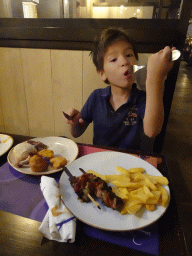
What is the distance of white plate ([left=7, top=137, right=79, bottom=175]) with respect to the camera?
77 centimetres

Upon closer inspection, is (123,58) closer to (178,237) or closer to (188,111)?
(178,237)

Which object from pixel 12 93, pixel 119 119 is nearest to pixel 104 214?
pixel 119 119

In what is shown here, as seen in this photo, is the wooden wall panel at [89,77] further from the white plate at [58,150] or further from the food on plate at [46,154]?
the food on plate at [46,154]

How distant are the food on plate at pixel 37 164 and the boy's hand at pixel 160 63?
565mm

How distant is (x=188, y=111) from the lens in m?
→ 4.18

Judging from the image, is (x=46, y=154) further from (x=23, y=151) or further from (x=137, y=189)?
(x=137, y=189)

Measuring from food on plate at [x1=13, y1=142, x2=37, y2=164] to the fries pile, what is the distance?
0.30 m

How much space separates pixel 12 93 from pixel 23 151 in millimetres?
1331

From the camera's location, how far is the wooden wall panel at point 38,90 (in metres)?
1.72

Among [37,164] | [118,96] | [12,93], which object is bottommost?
[12,93]

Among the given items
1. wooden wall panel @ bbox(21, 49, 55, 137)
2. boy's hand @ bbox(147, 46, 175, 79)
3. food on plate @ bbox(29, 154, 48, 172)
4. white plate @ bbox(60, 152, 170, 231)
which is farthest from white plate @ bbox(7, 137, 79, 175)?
wooden wall panel @ bbox(21, 49, 55, 137)

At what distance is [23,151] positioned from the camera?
2.74ft

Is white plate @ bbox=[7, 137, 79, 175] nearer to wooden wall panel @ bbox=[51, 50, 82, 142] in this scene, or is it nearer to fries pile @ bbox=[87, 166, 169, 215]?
fries pile @ bbox=[87, 166, 169, 215]

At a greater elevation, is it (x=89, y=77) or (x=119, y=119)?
(x=89, y=77)
